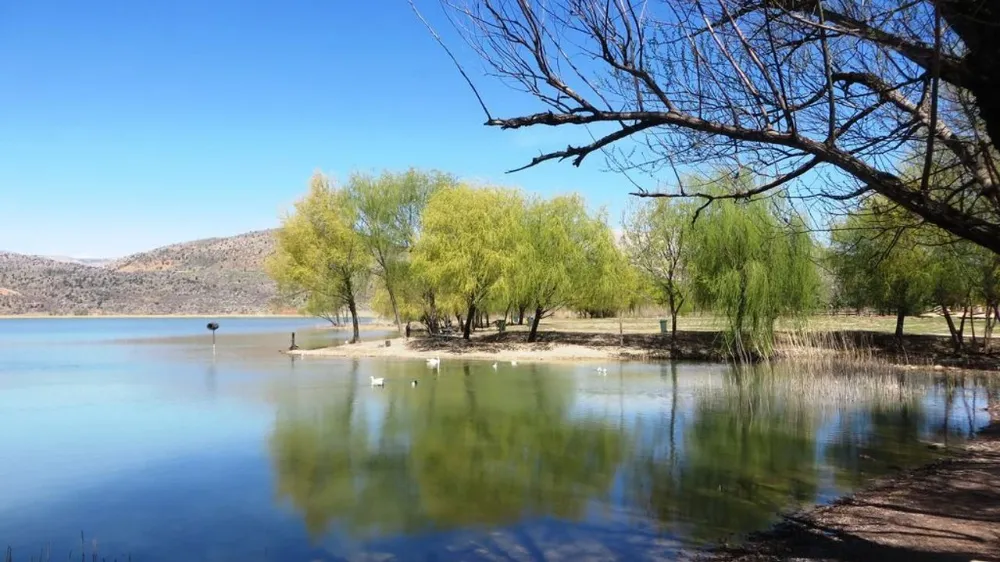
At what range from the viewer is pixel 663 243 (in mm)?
28938

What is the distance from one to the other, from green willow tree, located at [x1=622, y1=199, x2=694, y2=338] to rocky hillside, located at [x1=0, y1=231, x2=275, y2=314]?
2341 inches

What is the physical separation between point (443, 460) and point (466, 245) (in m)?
19.9

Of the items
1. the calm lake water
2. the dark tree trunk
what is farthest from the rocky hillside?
the dark tree trunk

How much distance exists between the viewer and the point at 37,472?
10.3 m

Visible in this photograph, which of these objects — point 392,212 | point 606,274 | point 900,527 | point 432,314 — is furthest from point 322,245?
point 900,527

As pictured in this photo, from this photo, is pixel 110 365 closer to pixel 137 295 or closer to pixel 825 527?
pixel 825 527

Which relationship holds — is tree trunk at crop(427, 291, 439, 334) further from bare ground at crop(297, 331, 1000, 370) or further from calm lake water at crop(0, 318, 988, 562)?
calm lake water at crop(0, 318, 988, 562)

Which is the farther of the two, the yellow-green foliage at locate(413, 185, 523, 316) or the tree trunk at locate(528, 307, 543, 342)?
the tree trunk at locate(528, 307, 543, 342)

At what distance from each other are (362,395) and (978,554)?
14450 mm

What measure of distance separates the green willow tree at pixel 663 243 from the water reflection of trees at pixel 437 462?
44.0 ft

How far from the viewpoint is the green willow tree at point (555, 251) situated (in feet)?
99.5

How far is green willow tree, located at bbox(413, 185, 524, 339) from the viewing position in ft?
97.7

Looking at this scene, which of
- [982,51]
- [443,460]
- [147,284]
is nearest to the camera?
[982,51]

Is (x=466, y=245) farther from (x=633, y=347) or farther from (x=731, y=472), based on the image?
(x=731, y=472)
